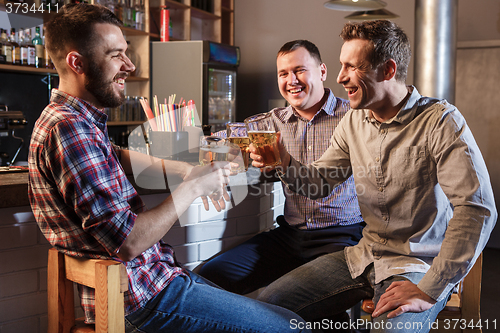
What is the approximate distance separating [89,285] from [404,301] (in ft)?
2.79

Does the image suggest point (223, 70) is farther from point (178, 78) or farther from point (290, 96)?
point (290, 96)

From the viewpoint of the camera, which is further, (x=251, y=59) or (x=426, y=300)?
(x=251, y=59)

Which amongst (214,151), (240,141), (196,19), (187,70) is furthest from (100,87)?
(196,19)

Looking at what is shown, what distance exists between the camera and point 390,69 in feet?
4.99

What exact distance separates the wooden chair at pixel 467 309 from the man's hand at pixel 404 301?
0.16 m

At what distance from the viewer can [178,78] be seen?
4.84m

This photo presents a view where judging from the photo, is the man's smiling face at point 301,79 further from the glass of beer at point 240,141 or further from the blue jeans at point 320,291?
the blue jeans at point 320,291

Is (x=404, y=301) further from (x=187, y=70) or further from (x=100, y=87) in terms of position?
(x=187, y=70)

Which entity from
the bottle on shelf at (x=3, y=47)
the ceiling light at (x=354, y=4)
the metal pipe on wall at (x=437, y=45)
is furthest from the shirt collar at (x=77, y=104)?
the metal pipe on wall at (x=437, y=45)

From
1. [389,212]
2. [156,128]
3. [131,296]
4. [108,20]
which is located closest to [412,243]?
[389,212]

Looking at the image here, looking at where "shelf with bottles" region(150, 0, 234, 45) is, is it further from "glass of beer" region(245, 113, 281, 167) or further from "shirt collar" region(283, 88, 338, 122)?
"glass of beer" region(245, 113, 281, 167)

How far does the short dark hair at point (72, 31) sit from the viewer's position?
3.77 feet

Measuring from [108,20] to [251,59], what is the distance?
515cm

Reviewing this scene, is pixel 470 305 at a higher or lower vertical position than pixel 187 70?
lower
